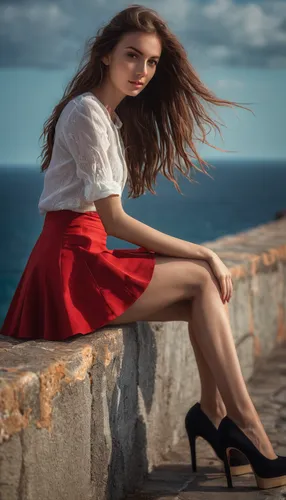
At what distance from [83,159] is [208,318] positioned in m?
0.67

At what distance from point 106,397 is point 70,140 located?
2.81 ft

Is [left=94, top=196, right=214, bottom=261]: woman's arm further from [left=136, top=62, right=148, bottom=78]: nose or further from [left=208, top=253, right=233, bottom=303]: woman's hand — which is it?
[left=136, top=62, right=148, bottom=78]: nose

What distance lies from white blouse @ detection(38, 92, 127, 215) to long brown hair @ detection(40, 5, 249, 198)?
0.15 meters

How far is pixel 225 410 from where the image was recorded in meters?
3.16

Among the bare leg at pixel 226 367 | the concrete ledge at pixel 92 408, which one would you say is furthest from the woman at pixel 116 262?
the concrete ledge at pixel 92 408

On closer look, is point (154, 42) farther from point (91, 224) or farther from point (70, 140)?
point (91, 224)

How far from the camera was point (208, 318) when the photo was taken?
9.48 feet

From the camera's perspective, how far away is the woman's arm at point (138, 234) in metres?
2.87

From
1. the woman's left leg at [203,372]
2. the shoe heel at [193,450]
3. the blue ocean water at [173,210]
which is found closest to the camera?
the woman's left leg at [203,372]

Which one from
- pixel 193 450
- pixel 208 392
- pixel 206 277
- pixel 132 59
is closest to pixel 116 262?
pixel 206 277

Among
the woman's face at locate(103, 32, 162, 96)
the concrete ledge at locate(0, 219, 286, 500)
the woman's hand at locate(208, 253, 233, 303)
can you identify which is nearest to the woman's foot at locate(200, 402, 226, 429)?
the concrete ledge at locate(0, 219, 286, 500)

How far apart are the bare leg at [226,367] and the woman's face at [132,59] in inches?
30.6

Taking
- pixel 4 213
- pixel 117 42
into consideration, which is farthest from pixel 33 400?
pixel 4 213

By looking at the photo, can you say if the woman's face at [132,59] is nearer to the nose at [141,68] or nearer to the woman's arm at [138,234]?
the nose at [141,68]
